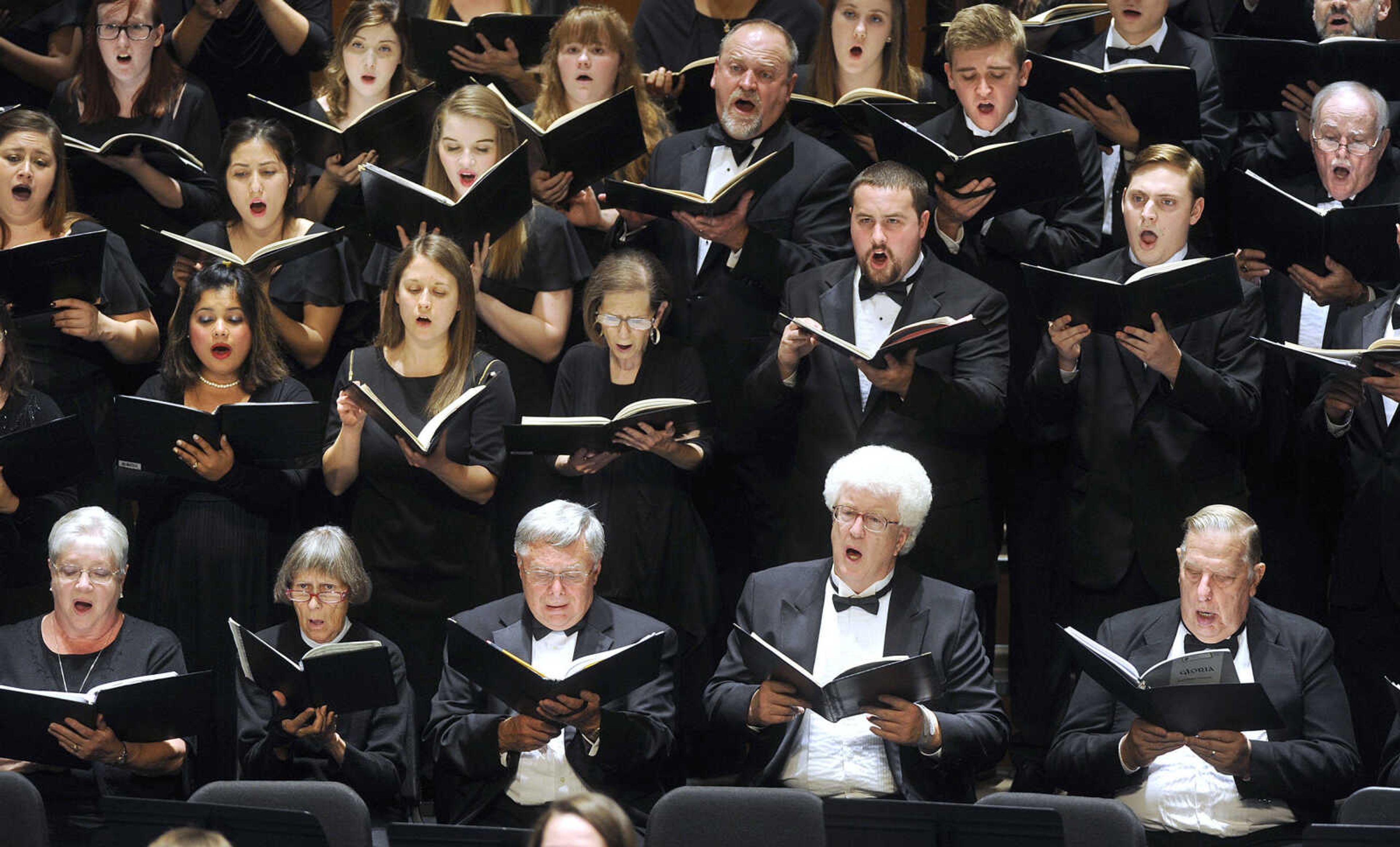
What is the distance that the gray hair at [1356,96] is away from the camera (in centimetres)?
513

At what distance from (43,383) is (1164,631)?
10.3 feet

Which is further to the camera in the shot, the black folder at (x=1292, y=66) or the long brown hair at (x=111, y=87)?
the long brown hair at (x=111, y=87)

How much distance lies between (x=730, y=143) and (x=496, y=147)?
2.22 feet

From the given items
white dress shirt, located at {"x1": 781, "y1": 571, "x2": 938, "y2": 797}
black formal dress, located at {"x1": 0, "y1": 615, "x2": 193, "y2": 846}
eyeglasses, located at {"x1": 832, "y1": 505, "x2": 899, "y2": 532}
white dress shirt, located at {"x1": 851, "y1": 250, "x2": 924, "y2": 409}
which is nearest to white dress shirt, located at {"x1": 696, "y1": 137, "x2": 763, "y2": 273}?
white dress shirt, located at {"x1": 851, "y1": 250, "x2": 924, "y2": 409}

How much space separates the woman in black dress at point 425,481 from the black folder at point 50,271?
73 cm

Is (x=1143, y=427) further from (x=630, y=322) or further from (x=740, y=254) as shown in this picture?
(x=630, y=322)

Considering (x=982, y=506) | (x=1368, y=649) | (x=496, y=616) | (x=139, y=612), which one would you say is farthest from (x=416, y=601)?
(x=1368, y=649)

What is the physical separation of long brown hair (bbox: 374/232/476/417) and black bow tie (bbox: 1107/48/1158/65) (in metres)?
2.17

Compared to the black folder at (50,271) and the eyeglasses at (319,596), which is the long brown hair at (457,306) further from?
the black folder at (50,271)

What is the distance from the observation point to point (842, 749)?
431 cm

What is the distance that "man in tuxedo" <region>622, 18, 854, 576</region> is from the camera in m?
5.22

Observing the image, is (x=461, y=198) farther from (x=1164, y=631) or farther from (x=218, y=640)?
(x=1164, y=631)

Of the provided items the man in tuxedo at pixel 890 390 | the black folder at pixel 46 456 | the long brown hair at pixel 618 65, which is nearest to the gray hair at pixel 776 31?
the long brown hair at pixel 618 65

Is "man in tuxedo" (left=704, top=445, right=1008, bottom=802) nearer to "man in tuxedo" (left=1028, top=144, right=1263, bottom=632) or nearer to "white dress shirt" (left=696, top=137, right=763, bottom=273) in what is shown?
"man in tuxedo" (left=1028, top=144, right=1263, bottom=632)
